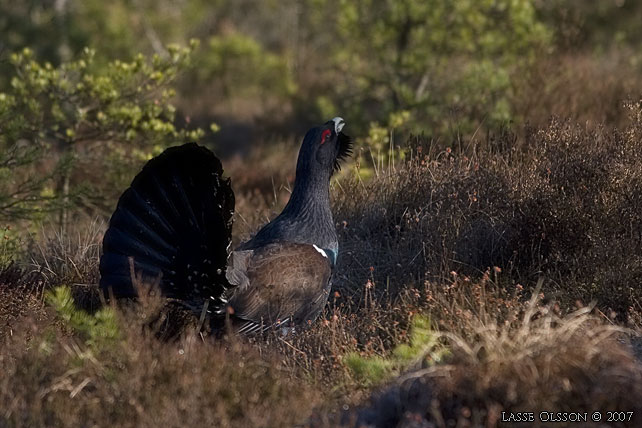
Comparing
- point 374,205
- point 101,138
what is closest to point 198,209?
point 374,205

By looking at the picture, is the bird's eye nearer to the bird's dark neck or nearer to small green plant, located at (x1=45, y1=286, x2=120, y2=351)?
the bird's dark neck

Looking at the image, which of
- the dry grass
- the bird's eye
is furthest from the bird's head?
the dry grass

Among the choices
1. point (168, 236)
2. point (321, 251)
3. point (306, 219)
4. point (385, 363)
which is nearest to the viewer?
point (385, 363)

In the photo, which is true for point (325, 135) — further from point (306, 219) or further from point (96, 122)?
point (96, 122)

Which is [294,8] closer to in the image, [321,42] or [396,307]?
[321,42]

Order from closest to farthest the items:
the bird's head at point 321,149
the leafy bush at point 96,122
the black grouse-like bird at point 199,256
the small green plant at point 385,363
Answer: the small green plant at point 385,363 → the black grouse-like bird at point 199,256 → the bird's head at point 321,149 → the leafy bush at point 96,122

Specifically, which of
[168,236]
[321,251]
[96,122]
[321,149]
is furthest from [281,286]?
[96,122]

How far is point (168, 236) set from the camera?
215 inches

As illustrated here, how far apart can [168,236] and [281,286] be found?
819 mm

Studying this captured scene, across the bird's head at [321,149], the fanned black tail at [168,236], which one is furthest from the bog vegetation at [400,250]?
the bird's head at [321,149]

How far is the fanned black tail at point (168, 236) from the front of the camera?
5363mm

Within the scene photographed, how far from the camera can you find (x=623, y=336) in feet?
18.6

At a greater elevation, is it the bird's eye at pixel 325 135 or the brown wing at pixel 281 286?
the bird's eye at pixel 325 135

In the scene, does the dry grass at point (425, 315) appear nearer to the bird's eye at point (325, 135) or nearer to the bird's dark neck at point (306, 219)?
the bird's dark neck at point (306, 219)
